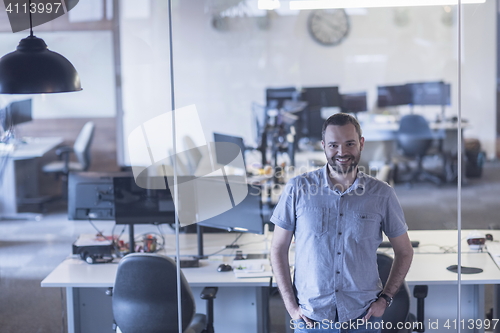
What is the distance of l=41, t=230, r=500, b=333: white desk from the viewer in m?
3.15

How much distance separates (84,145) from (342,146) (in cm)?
533

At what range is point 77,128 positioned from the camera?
7.32 metres

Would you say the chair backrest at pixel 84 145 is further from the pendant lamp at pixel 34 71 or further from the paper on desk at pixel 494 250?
the paper on desk at pixel 494 250

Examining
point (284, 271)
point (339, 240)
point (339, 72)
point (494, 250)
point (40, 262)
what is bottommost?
point (40, 262)

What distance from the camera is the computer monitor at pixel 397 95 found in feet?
27.9

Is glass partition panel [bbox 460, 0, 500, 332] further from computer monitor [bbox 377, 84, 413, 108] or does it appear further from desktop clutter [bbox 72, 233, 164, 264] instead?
desktop clutter [bbox 72, 233, 164, 264]

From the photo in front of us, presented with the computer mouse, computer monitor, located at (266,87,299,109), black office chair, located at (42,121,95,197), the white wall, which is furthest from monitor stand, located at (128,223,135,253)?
the white wall

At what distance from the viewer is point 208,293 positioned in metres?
3.10

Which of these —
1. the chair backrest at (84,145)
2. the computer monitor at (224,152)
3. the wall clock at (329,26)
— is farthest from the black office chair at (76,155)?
the wall clock at (329,26)

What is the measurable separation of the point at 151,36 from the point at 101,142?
1.70 meters

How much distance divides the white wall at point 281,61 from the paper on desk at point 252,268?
4856mm

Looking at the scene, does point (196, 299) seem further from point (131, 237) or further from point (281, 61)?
point (281, 61)

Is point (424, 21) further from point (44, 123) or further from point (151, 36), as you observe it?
point (44, 123)

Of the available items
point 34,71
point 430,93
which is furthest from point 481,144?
point 34,71
